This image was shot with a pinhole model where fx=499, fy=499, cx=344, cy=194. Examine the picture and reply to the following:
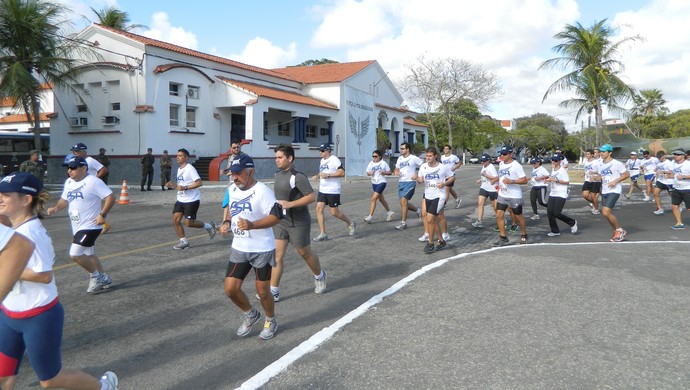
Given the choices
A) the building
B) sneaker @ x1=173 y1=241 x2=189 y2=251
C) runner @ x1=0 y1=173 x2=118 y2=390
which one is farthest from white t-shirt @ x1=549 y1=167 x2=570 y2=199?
the building

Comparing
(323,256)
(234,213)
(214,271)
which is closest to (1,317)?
(234,213)

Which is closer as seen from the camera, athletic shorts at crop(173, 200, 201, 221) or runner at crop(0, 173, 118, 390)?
runner at crop(0, 173, 118, 390)

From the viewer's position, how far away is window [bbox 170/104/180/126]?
26475mm

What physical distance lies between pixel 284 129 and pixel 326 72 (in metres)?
7.25

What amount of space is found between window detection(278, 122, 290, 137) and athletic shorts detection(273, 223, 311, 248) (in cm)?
2959

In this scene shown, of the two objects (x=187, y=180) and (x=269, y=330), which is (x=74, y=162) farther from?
(x=269, y=330)

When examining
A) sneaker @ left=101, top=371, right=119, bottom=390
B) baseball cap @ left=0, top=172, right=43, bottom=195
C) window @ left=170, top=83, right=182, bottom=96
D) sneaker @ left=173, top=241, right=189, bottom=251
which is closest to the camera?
baseball cap @ left=0, top=172, right=43, bottom=195

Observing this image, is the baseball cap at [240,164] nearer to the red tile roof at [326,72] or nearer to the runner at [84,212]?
the runner at [84,212]

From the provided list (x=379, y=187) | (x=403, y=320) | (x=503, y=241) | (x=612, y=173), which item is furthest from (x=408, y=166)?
(x=403, y=320)

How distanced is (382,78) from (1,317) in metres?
43.2

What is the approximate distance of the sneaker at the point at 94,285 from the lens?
20.3 feet

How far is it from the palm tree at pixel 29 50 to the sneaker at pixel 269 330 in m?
20.1

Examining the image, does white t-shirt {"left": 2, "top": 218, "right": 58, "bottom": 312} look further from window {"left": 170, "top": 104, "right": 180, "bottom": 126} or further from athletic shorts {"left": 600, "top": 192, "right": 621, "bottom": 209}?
window {"left": 170, "top": 104, "right": 180, "bottom": 126}

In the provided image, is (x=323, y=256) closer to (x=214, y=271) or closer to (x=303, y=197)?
(x=214, y=271)
